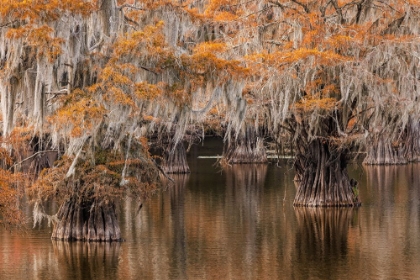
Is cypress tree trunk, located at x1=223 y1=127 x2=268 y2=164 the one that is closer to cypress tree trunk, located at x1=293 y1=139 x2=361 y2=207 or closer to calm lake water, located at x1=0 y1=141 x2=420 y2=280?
calm lake water, located at x1=0 y1=141 x2=420 y2=280

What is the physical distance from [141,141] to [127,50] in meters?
1.98

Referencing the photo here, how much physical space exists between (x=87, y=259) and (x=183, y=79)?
370cm

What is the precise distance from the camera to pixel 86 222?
58.1ft

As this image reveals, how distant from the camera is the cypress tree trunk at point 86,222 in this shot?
17359mm

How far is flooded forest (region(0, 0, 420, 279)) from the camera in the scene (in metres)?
16.1

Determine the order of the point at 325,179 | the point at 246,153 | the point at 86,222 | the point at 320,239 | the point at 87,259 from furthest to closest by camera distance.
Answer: the point at 246,153 < the point at 325,179 < the point at 320,239 < the point at 86,222 < the point at 87,259

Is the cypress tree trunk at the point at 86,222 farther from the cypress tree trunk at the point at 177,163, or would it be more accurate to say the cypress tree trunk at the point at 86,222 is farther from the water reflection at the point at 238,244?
the cypress tree trunk at the point at 177,163

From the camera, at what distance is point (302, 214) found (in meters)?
22.2

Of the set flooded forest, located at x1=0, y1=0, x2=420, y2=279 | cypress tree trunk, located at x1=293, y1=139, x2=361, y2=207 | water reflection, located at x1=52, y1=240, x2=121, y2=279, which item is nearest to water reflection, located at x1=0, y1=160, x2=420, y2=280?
water reflection, located at x1=52, y1=240, x2=121, y2=279

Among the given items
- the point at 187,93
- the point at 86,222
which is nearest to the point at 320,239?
the point at 187,93

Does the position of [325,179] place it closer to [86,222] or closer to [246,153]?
[86,222]

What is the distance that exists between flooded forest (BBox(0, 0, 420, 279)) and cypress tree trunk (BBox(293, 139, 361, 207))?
0.12ft

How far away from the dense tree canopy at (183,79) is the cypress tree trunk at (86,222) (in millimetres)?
37

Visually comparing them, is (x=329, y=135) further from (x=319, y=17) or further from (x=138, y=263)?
(x=138, y=263)
